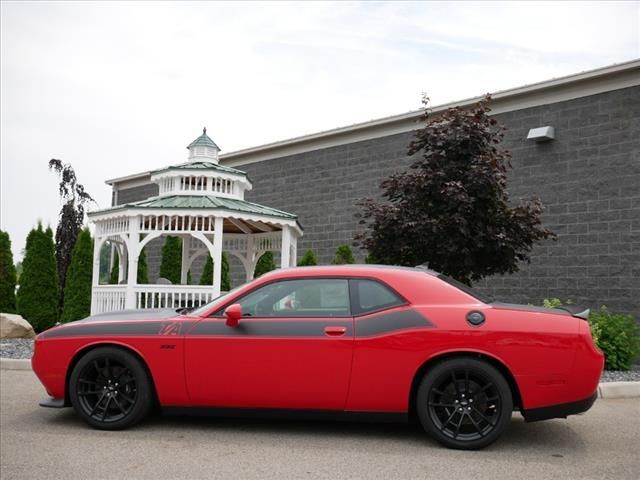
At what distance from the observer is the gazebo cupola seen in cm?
1302

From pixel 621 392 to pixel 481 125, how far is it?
4233mm

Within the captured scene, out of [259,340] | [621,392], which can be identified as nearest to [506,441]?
[259,340]

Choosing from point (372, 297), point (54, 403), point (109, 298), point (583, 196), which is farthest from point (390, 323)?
point (583, 196)

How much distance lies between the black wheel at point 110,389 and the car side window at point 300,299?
3.59 feet

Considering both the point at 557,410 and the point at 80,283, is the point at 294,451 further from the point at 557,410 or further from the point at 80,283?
the point at 80,283

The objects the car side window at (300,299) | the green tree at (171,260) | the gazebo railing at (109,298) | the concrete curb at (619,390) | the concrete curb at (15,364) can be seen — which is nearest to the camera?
the car side window at (300,299)

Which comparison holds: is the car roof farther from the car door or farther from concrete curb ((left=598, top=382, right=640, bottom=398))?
concrete curb ((left=598, top=382, right=640, bottom=398))

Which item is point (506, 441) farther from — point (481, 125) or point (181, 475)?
point (481, 125)

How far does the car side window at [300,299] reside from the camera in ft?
16.9

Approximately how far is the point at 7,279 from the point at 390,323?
42.9ft

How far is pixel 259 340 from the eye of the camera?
16.6 feet

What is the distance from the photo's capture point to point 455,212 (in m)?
8.98

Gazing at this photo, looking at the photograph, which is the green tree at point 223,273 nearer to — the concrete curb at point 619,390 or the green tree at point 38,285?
the green tree at point 38,285

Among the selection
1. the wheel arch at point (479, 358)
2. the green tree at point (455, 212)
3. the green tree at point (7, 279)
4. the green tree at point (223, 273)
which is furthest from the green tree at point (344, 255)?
the wheel arch at point (479, 358)
